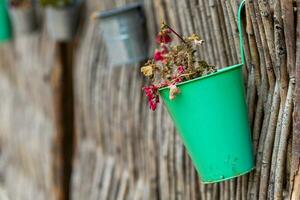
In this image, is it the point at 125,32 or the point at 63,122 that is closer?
the point at 125,32

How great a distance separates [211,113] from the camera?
1725 millimetres

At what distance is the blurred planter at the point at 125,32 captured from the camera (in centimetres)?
254

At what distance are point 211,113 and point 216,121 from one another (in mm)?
25

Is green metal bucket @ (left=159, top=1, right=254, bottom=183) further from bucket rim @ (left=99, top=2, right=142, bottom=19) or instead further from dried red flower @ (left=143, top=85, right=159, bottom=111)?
bucket rim @ (left=99, top=2, right=142, bottom=19)

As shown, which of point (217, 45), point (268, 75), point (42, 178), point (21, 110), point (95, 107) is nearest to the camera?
point (268, 75)

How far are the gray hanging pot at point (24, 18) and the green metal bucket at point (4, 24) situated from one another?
20 centimetres

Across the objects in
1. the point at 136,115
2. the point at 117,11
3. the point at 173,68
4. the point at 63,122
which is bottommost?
the point at 63,122

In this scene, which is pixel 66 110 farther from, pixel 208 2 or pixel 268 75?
pixel 268 75

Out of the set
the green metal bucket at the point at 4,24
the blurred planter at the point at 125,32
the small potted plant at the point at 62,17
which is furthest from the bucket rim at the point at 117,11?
the green metal bucket at the point at 4,24

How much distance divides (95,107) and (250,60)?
4.37ft

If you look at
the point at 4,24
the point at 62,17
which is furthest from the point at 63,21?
the point at 4,24

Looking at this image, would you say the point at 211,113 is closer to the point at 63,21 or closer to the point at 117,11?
the point at 117,11

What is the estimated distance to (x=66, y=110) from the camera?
365cm

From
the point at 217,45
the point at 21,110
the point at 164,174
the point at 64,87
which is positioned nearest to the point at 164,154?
the point at 164,174
